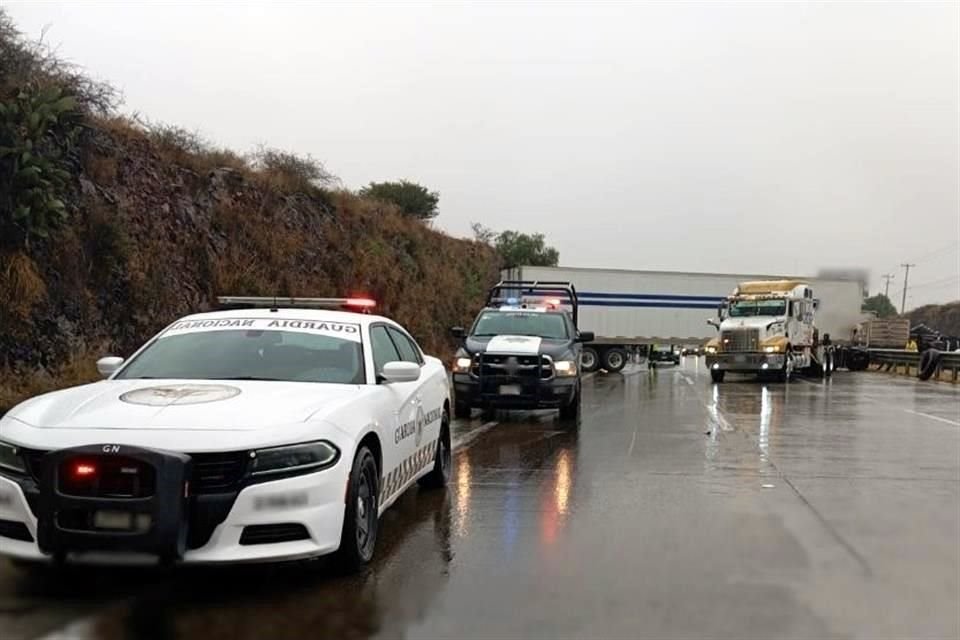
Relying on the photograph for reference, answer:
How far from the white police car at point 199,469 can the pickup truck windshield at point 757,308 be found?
24.7 m

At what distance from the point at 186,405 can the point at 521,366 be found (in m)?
8.71

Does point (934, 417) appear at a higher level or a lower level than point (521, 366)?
lower

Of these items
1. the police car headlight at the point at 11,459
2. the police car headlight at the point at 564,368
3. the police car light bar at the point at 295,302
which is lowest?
the police car headlight at the point at 11,459

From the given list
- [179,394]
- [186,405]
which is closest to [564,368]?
[179,394]

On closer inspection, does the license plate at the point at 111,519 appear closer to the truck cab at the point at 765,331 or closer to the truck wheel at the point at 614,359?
the truck cab at the point at 765,331

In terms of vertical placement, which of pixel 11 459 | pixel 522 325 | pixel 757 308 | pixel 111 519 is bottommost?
pixel 111 519

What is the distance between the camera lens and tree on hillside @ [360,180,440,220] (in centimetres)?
5078

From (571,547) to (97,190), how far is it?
12156 millimetres

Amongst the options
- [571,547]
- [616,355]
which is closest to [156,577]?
[571,547]

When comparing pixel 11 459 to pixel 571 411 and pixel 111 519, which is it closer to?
pixel 111 519

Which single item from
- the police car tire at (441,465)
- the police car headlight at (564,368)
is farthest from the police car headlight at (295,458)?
the police car headlight at (564,368)

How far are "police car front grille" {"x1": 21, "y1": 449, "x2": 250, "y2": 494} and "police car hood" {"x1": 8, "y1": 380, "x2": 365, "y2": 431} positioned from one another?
164 mm

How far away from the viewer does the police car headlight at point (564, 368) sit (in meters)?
13.6

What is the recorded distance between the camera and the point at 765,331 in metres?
27.8
